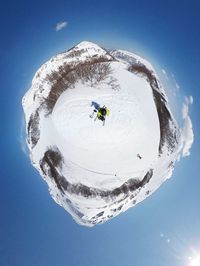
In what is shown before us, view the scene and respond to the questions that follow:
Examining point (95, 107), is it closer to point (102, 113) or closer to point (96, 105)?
point (96, 105)

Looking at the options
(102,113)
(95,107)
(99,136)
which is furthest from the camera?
(95,107)

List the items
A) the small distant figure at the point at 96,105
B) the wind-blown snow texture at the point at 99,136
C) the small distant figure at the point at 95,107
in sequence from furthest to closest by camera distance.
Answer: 1. the small distant figure at the point at 96,105
2. the small distant figure at the point at 95,107
3. the wind-blown snow texture at the point at 99,136

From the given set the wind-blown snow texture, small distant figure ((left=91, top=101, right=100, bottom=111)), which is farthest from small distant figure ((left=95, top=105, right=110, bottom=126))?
small distant figure ((left=91, top=101, right=100, bottom=111))

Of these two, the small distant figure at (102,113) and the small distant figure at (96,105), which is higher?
the small distant figure at (96,105)

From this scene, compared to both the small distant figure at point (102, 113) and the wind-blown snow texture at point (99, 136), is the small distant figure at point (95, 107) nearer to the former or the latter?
the wind-blown snow texture at point (99, 136)

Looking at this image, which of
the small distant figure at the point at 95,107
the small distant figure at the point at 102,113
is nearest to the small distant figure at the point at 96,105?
the small distant figure at the point at 95,107

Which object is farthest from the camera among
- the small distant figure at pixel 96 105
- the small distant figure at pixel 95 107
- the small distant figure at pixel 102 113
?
the small distant figure at pixel 96 105

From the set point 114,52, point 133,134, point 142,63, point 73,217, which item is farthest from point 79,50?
point 73,217

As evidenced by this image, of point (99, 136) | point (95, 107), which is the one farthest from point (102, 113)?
point (99, 136)

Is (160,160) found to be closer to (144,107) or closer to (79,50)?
(144,107)
